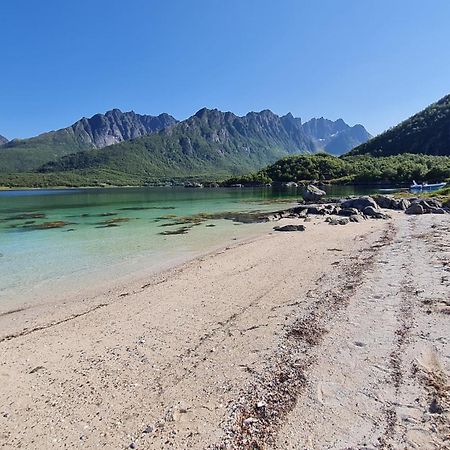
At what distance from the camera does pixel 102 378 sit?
27.9 feet

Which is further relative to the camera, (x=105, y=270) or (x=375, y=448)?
(x=105, y=270)

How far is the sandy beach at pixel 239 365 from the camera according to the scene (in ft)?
20.8

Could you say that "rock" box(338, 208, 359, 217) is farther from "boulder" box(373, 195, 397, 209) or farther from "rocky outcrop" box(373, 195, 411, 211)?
"boulder" box(373, 195, 397, 209)

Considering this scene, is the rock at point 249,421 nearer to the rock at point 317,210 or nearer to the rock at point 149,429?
the rock at point 149,429

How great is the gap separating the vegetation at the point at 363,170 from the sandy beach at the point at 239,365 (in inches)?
5333

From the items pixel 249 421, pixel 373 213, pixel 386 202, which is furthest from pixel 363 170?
pixel 249 421

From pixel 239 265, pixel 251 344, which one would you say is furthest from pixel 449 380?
pixel 239 265

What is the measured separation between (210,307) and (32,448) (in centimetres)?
767

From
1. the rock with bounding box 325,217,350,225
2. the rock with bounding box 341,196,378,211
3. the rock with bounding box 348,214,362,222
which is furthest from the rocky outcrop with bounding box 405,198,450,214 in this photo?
the rock with bounding box 325,217,350,225

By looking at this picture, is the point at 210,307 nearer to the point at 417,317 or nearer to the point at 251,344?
the point at 251,344

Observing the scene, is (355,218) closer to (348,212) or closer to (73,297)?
(348,212)

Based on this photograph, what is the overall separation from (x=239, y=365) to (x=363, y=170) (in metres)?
173

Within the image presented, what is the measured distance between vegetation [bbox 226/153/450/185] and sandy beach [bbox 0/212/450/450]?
135 metres

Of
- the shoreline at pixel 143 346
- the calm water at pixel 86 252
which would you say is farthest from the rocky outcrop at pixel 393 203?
the shoreline at pixel 143 346
